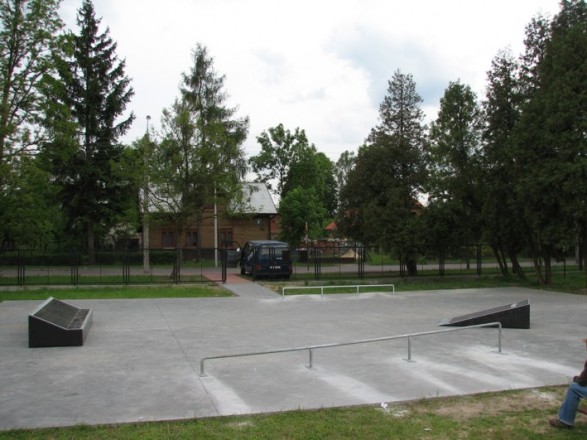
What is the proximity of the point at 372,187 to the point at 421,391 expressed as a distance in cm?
2377

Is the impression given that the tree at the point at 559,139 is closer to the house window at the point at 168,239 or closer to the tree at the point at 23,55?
the tree at the point at 23,55

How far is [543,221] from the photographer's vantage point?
73.6 feet

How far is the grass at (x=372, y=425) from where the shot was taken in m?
5.65

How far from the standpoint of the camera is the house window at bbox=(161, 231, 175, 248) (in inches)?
1998

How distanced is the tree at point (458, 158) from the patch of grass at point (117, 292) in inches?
489

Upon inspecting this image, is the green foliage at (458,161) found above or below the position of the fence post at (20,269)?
above

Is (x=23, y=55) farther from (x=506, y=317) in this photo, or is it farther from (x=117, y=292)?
(x=506, y=317)

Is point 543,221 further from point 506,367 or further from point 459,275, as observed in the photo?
point 506,367

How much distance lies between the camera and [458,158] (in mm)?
27109

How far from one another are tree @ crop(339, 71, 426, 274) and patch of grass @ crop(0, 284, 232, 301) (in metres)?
9.82

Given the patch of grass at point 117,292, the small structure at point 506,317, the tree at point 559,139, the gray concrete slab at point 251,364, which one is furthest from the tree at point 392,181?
the small structure at point 506,317

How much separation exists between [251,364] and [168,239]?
43261mm

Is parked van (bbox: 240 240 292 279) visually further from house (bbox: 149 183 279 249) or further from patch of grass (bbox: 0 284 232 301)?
house (bbox: 149 183 279 249)

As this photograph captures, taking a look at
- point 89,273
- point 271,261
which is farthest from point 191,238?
point 271,261
